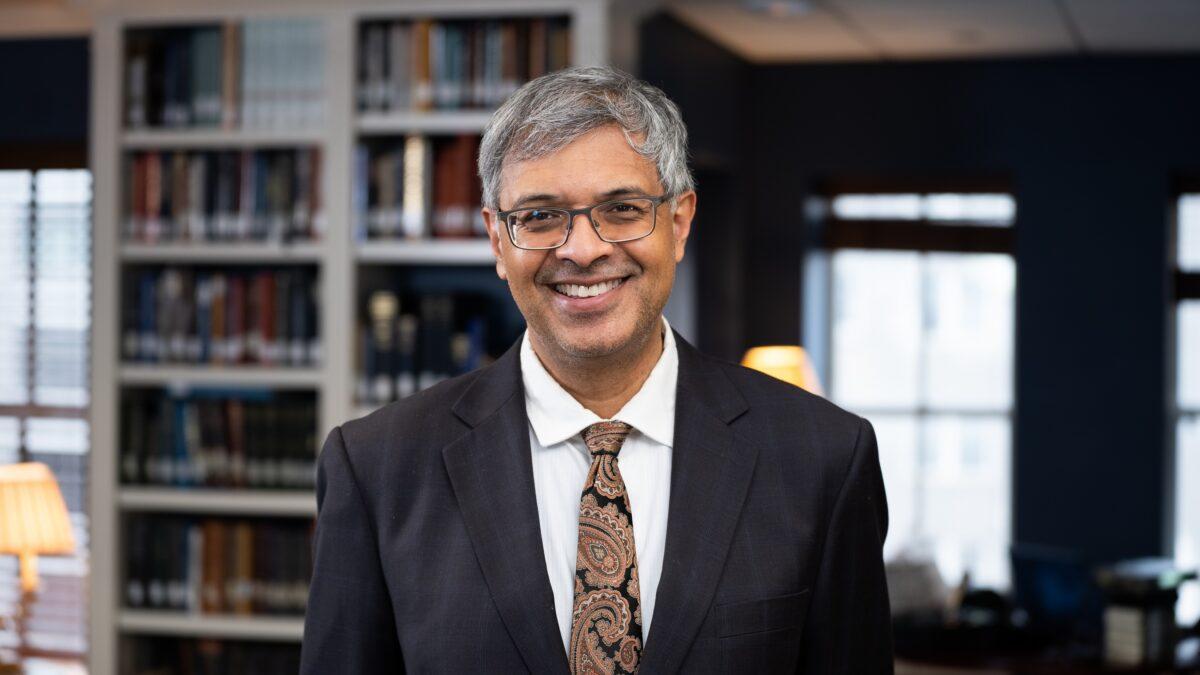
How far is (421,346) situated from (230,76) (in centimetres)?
107

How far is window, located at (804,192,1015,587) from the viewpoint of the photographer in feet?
22.6

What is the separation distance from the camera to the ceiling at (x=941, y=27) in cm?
542

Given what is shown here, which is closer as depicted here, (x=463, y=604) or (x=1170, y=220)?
(x=463, y=604)

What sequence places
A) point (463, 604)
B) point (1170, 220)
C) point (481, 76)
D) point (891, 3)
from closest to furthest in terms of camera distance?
point (463, 604)
point (481, 76)
point (891, 3)
point (1170, 220)

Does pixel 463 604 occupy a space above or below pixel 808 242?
below

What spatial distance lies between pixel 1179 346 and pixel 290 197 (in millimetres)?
4495

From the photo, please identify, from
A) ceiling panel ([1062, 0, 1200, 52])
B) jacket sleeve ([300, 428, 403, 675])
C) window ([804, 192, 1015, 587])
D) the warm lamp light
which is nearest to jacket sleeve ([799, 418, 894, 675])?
jacket sleeve ([300, 428, 403, 675])

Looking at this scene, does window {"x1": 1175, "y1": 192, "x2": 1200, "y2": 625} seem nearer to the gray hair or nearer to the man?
the man

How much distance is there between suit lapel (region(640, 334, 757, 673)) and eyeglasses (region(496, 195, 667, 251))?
23 centimetres

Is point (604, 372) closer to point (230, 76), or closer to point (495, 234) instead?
point (495, 234)

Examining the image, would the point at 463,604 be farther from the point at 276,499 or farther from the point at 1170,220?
the point at 1170,220

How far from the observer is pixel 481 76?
4.17 metres

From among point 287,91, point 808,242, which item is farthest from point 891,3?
point 287,91

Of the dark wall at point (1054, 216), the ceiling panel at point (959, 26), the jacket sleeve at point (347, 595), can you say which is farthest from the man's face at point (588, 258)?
the dark wall at point (1054, 216)
